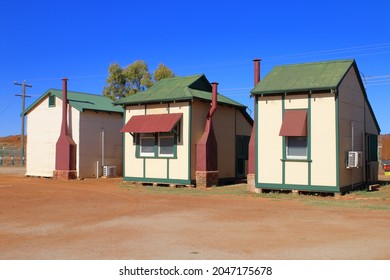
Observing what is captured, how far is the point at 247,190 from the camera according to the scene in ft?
61.1

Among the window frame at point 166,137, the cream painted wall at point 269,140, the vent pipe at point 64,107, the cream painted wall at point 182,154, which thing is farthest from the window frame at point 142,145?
the vent pipe at point 64,107

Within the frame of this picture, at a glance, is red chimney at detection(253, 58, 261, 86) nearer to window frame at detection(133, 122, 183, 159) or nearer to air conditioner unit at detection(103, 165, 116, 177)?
window frame at detection(133, 122, 183, 159)

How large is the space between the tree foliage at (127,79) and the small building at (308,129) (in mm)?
27441

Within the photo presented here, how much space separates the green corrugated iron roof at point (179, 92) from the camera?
20969 mm

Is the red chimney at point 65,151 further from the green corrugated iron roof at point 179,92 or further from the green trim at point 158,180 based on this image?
the green trim at point 158,180

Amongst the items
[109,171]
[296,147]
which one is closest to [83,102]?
[109,171]

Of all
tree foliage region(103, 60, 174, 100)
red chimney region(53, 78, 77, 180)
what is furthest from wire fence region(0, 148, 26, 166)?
red chimney region(53, 78, 77, 180)

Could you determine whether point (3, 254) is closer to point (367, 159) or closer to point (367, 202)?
point (367, 202)

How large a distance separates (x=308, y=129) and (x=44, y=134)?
57.9 ft

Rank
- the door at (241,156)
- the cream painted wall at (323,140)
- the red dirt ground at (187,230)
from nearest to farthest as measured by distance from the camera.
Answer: the red dirt ground at (187,230) < the cream painted wall at (323,140) < the door at (241,156)

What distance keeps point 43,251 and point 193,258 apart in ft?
8.32

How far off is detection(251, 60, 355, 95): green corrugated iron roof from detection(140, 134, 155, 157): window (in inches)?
243

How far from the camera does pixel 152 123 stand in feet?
68.7
